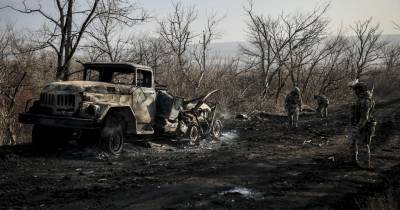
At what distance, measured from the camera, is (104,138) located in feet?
33.3

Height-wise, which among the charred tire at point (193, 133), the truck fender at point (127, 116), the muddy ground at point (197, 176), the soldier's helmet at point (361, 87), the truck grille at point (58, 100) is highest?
the soldier's helmet at point (361, 87)

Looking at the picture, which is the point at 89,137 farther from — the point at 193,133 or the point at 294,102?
the point at 294,102

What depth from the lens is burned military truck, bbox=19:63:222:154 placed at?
990cm

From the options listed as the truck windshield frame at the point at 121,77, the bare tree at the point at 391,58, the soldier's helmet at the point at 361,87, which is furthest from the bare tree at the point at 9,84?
the bare tree at the point at 391,58

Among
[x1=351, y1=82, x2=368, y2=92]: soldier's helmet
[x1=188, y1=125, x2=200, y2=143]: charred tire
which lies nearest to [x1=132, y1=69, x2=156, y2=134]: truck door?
[x1=188, y1=125, x2=200, y2=143]: charred tire

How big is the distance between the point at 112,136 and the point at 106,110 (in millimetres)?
705

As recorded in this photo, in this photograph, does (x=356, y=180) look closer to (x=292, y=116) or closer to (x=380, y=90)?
(x=292, y=116)

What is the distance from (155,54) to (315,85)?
14.6 m

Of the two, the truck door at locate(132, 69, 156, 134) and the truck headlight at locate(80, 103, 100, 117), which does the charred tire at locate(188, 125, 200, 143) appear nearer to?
A: the truck door at locate(132, 69, 156, 134)

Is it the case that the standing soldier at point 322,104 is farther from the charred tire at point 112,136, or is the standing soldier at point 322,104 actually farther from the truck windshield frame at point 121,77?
the charred tire at point 112,136

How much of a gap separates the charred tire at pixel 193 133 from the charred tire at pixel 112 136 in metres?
2.95

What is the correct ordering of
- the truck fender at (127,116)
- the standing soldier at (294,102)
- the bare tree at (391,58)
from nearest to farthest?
1. the truck fender at (127,116)
2. the standing soldier at (294,102)
3. the bare tree at (391,58)

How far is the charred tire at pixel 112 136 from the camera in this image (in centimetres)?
1016

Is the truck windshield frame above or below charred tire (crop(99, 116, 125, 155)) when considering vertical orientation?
above
